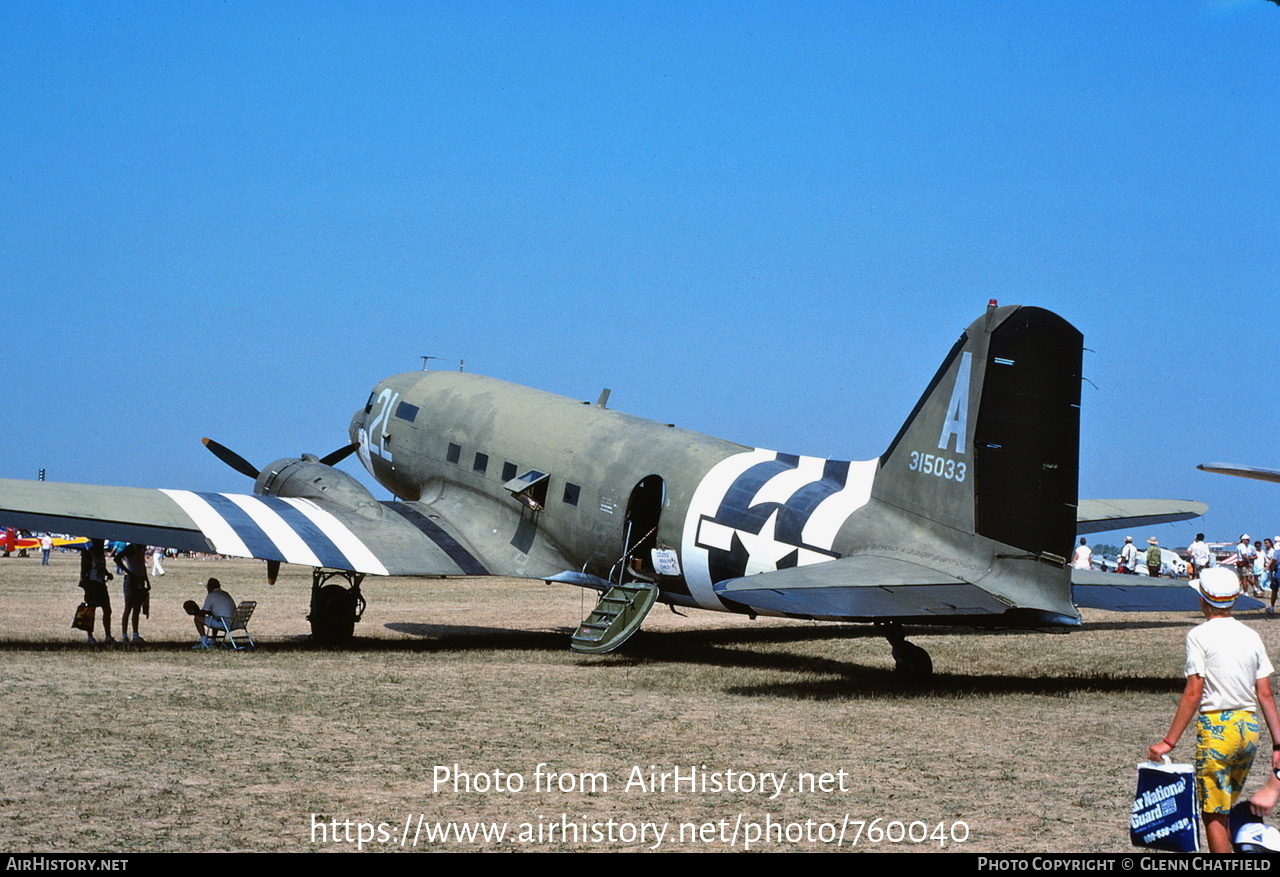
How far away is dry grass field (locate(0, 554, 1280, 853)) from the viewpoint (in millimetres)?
9000

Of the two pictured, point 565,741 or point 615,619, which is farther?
point 615,619

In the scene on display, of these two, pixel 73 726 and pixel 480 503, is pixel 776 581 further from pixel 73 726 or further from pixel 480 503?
pixel 480 503

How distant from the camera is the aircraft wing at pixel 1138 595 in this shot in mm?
16219

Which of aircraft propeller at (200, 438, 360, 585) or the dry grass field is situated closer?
the dry grass field

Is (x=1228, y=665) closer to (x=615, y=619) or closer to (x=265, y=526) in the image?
(x=615, y=619)

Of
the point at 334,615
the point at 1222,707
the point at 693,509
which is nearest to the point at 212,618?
the point at 334,615

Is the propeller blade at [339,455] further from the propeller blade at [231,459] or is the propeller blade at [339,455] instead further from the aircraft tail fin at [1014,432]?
the aircraft tail fin at [1014,432]

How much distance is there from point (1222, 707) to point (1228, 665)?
247mm

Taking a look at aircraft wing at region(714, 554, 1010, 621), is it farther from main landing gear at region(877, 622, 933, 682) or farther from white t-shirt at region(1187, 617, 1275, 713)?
white t-shirt at region(1187, 617, 1275, 713)

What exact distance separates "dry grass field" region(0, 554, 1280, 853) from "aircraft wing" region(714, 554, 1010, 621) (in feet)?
3.76

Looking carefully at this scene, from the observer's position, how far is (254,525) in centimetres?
2142

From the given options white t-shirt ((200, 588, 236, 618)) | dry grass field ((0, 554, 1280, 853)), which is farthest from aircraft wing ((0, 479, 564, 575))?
dry grass field ((0, 554, 1280, 853))
